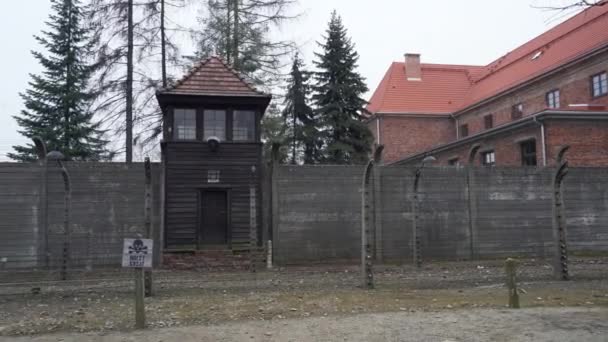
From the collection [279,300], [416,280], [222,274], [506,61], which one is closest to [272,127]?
[222,274]

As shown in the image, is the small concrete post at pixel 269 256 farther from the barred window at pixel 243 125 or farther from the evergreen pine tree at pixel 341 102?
the evergreen pine tree at pixel 341 102

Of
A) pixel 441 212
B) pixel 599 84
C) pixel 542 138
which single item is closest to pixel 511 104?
pixel 599 84

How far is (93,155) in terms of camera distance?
3039 cm

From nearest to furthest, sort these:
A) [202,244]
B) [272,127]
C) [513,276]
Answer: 1. [513,276]
2. [202,244]
3. [272,127]

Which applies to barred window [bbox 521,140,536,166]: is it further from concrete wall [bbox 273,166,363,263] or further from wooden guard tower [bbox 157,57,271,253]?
wooden guard tower [bbox 157,57,271,253]

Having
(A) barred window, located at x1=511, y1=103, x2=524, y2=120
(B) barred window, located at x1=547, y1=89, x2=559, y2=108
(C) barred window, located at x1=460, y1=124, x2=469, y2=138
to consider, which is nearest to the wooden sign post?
(B) barred window, located at x1=547, y1=89, x2=559, y2=108

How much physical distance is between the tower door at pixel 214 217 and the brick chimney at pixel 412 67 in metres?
34.3

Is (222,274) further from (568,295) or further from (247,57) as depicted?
(247,57)

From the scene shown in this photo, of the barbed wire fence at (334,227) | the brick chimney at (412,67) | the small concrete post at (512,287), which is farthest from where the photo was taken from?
the brick chimney at (412,67)

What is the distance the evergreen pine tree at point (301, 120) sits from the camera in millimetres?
31734

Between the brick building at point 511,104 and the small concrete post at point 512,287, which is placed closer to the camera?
the small concrete post at point 512,287

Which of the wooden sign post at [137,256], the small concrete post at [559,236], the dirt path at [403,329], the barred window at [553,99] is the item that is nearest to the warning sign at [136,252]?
the wooden sign post at [137,256]

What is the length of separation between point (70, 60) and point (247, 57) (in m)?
10.9

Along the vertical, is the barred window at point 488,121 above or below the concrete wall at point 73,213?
above
